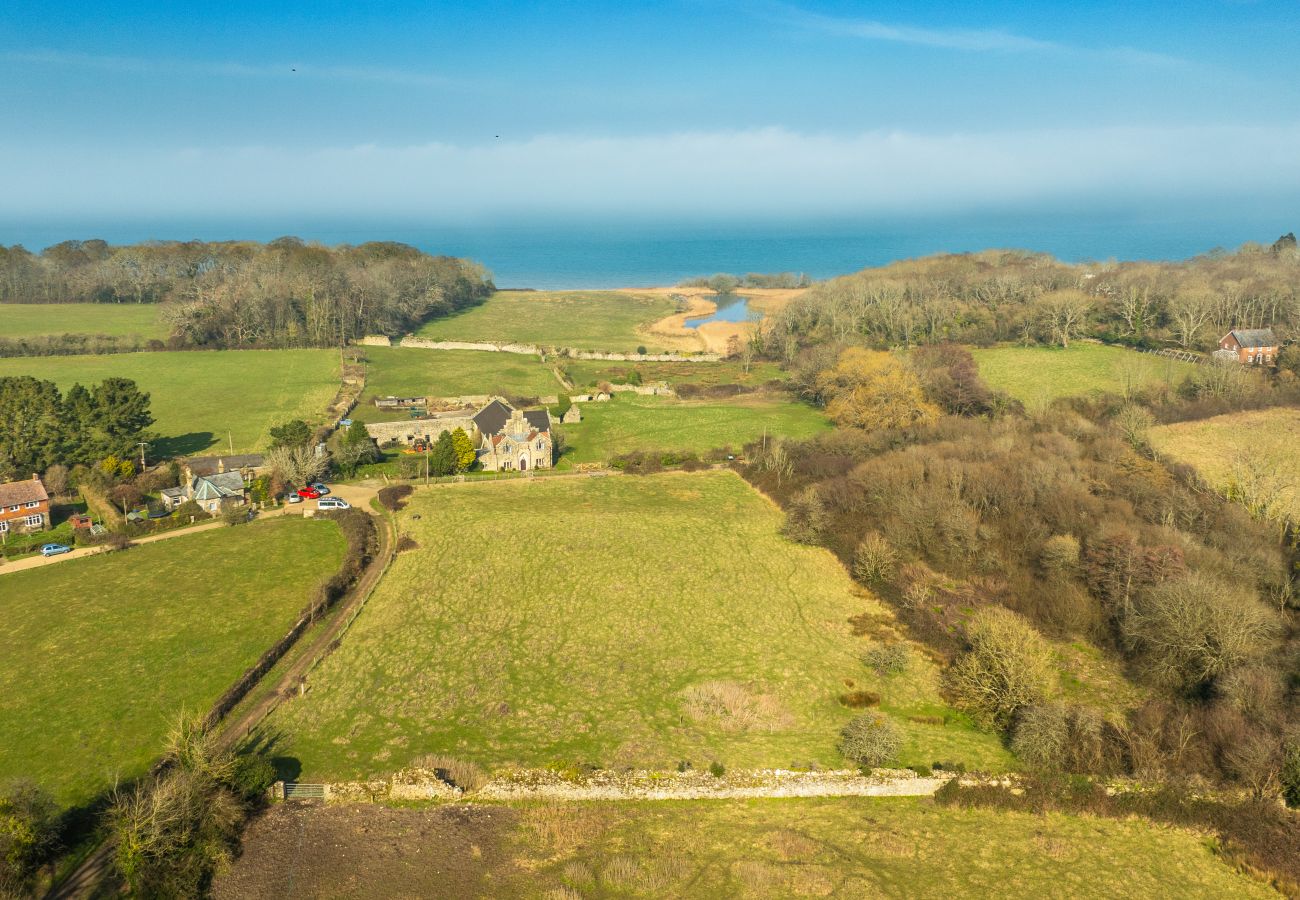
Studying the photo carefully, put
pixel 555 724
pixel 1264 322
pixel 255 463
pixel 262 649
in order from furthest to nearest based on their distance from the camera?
pixel 1264 322
pixel 255 463
pixel 262 649
pixel 555 724

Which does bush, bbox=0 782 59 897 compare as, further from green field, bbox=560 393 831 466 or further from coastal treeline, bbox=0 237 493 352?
coastal treeline, bbox=0 237 493 352

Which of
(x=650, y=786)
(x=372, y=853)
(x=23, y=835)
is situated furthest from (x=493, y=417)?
(x=23, y=835)

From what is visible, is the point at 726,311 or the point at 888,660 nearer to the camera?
the point at 888,660

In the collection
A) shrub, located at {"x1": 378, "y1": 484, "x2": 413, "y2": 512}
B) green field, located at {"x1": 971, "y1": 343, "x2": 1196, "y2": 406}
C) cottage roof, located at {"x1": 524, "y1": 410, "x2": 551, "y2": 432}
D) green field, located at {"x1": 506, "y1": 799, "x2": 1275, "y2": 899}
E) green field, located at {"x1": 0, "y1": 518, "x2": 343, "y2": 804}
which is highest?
green field, located at {"x1": 971, "y1": 343, "x2": 1196, "y2": 406}

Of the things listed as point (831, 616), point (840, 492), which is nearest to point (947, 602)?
point (831, 616)

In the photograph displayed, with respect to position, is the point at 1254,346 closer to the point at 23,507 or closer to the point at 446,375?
the point at 446,375

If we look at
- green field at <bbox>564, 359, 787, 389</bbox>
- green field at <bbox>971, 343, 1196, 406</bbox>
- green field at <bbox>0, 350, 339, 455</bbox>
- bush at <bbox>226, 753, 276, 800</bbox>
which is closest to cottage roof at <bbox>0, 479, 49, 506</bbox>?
green field at <bbox>0, 350, 339, 455</bbox>

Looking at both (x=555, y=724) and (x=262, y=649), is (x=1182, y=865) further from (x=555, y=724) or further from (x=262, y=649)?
(x=262, y=649)

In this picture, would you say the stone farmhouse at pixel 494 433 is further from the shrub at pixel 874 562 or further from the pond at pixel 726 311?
the pond at pixel 726 311
